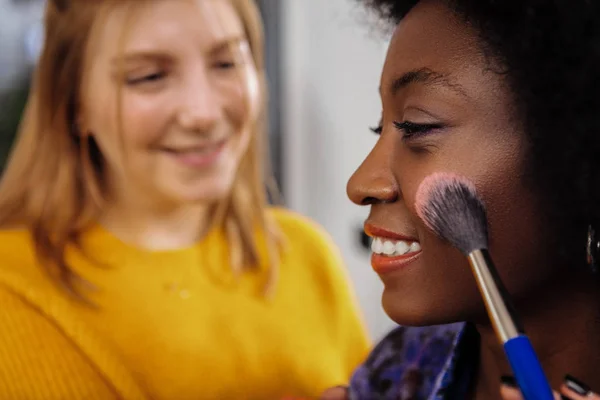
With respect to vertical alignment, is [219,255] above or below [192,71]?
below

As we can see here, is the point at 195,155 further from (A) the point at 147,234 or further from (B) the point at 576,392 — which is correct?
(B) the point at 576,392

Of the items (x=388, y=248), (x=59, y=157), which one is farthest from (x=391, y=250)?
(x=59, y=157)

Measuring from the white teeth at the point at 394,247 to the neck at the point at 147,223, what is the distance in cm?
29

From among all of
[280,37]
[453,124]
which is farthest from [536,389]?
[280,37]

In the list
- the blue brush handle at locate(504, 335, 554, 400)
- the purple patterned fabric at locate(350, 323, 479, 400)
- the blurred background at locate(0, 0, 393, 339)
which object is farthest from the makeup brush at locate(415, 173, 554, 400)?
the blurred background at locate(0, 0, 393, 339)

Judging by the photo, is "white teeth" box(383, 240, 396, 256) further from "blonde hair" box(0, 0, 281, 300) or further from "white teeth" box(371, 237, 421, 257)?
"blonde hair" box(0, 0, 281, 300)

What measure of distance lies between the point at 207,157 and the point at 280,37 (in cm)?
61

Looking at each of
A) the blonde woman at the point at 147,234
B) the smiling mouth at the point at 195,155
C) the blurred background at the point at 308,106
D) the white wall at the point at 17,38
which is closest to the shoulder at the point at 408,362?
the blonde woman at the point at 147,234

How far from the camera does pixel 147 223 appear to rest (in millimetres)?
684

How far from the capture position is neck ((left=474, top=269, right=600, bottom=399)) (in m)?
0.44

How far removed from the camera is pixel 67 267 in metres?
0.62

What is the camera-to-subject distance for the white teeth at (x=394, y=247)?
1.43ft

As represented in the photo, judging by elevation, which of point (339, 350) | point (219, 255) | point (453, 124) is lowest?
point (339, 350)

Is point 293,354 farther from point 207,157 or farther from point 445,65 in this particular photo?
point 445,65
